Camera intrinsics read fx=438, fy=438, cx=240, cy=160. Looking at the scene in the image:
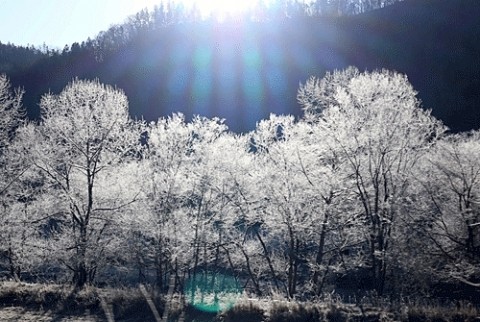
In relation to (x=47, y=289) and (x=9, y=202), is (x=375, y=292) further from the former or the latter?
(x=9, y=202)

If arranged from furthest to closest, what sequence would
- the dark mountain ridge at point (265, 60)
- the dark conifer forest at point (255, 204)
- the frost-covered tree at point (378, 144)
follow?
the dark mountain ridge at point (265, 60) < the frost-covered tree at point (378, 144) < the dark conifer forest at point (255, 204)

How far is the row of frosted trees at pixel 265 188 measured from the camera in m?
A: 20.4

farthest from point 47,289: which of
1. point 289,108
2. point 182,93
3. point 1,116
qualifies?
point 182,93

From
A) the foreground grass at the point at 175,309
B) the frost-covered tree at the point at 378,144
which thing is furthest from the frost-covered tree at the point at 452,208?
the foreground grass at the point at 175,309

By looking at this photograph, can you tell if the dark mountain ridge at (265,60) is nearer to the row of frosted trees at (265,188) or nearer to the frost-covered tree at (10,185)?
the row of frosted trees at (265,188)

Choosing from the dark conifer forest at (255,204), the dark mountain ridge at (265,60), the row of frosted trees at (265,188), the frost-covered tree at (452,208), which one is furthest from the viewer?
the dark mountain ridge at (265,60)

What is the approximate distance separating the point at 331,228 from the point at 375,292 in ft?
11.9

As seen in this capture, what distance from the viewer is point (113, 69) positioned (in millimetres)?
106312

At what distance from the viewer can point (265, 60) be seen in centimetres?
10350

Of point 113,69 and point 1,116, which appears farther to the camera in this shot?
point 113,69

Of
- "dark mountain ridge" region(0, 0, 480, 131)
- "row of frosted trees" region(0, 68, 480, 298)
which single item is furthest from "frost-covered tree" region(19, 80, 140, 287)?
"dark mountain ridge" region(0, 0, 480, 131)

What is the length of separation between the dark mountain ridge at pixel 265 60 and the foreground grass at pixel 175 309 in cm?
6531

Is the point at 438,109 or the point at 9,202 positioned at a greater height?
the point at 438,109

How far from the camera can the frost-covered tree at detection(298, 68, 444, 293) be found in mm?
20688
